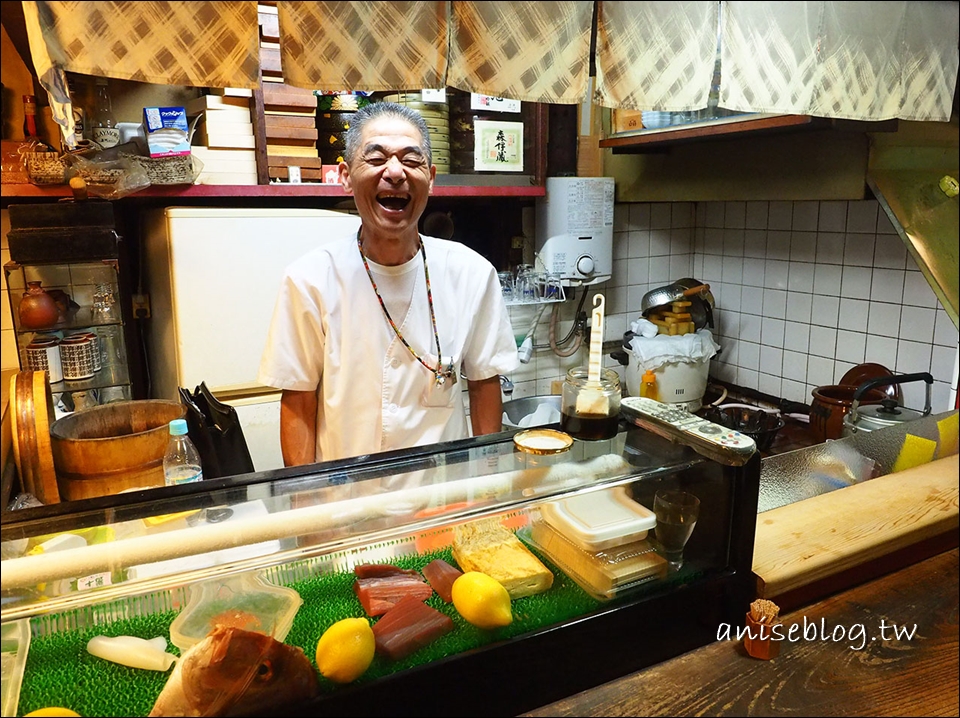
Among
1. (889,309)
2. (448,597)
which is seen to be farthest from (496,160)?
(448,597)

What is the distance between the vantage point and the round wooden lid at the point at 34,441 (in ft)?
4.42

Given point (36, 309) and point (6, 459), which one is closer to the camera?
point (6, 459)

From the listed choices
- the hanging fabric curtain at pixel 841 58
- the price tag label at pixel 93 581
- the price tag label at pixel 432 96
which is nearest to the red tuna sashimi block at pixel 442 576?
the price tag label at pixel 93 581

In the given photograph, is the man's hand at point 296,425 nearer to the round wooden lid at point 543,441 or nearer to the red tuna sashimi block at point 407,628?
the round wooden lid at point 543,441

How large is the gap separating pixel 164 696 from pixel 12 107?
230 cm

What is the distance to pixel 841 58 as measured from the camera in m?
1.39

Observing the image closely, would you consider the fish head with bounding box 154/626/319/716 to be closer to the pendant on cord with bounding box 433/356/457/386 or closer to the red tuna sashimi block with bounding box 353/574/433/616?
the red tuna sashimi block with bounding box 353/574/433/616

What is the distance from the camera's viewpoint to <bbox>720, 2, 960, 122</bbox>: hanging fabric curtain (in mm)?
1298

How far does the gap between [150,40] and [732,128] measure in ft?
7.24

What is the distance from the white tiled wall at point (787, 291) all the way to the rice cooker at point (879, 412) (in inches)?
15.8

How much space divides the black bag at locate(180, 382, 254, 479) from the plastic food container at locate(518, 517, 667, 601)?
3.29ft

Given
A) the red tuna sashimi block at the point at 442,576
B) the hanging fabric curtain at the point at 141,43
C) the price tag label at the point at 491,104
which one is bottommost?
the red tuna sashimi block at the point at 442,576

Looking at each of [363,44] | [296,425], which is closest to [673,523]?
[363,44]

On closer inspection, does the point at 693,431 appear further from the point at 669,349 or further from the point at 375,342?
the point at 669,349
